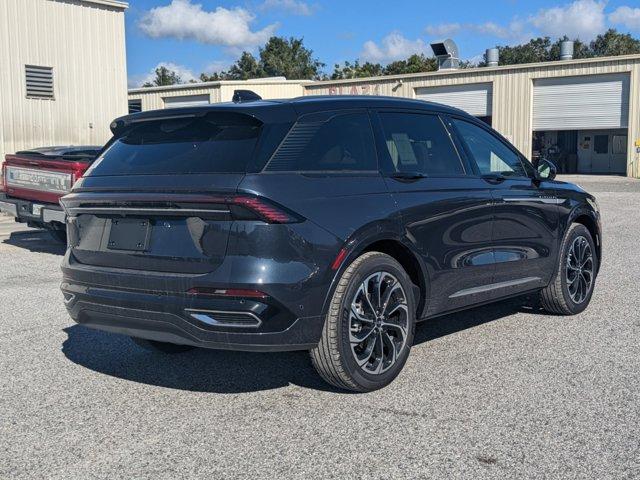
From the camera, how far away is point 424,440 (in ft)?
11.9

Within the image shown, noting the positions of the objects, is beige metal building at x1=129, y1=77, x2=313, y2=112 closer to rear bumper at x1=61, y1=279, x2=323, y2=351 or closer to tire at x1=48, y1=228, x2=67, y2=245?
tire at x1=48, y1=228, x2=67, y2=245

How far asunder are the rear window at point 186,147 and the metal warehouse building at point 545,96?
33772mm

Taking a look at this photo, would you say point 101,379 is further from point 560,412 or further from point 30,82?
point 30,82

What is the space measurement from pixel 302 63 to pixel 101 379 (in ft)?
280

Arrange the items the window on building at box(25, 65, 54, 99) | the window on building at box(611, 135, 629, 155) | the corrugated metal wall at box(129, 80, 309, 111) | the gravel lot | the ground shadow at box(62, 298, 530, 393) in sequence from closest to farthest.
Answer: the gravel lot < the ground shadow at box(62, 298, 530, 393) < the window on building at box(25, 65, 54, 99) < the corrugated metal wall at box(129, 80, 309, 111) < the window on building at box(611, 135, 629, 155)

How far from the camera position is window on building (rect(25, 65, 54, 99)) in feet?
65.4

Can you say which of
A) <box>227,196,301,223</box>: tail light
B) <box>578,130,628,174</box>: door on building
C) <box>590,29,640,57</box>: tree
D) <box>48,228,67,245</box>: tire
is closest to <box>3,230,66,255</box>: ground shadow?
<box>48,228,67,245</box>: tire

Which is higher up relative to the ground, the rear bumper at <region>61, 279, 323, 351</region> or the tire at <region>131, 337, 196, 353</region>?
the rear bumper at <region>61, 279, 323, 351</region>

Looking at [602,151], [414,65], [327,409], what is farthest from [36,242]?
[414,65]

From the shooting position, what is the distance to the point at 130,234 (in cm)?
416

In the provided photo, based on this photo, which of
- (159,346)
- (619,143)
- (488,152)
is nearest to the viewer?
A: (159,346)

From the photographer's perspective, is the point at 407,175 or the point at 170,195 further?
the point at 407,175

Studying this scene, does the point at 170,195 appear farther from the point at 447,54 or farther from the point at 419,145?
the point at 447,54

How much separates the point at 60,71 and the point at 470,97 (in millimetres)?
23411
